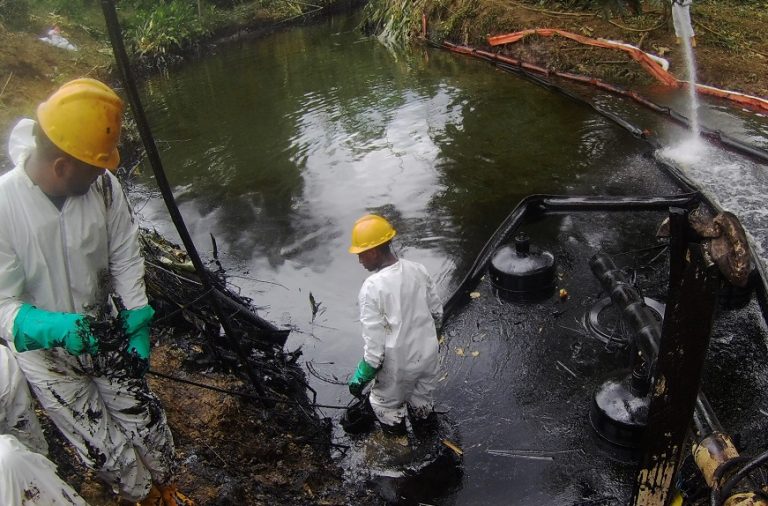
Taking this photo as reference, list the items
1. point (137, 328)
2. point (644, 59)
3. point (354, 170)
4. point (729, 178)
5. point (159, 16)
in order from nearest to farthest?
1. point (137, 328)
2. point (729, 178)
3. point (354, 170)
4. point (644, 59)
5. point (159, 16)

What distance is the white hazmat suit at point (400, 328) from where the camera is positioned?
3.48m

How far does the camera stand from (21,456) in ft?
7.11

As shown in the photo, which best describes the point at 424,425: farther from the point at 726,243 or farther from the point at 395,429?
the point at 726,243

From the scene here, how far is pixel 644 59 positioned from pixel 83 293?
12.0 metres

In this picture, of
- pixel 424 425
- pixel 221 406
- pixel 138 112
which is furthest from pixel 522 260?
pixel 138 112

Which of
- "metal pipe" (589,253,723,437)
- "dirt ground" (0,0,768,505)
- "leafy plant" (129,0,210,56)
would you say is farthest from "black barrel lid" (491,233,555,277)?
"leafy plant" (129,0,210,56)

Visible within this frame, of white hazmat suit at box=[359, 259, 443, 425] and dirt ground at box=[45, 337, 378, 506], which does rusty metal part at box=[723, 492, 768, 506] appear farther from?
dirt ground at box=[45, 337, 378, 506]

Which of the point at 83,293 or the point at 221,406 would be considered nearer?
the point at 83,293

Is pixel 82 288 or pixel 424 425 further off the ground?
pixel 82 288

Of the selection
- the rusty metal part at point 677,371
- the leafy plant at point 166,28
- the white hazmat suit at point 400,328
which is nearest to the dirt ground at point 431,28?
the white hazmat suit at point 400,328

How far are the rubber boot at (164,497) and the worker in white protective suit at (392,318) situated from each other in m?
1.30

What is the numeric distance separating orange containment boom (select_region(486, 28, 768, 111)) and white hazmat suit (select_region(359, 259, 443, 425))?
28.5ft

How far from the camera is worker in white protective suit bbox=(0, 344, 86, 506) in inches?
82.4

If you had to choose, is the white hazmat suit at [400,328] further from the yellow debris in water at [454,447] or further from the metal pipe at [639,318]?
the metal pipe at [639,318]
